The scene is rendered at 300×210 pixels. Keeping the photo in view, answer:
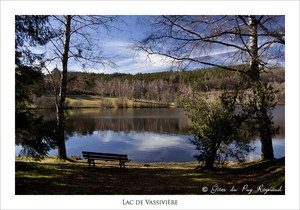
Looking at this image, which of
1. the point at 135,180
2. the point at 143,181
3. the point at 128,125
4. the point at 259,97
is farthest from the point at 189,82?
the point at 128,125

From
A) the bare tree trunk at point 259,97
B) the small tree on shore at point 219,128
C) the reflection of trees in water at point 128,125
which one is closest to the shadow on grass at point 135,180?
the small tree on shore at point 219,128

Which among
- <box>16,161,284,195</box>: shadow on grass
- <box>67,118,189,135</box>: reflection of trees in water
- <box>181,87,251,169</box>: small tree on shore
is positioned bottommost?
<box>67,118,189,135</box>: reflection of trees in water

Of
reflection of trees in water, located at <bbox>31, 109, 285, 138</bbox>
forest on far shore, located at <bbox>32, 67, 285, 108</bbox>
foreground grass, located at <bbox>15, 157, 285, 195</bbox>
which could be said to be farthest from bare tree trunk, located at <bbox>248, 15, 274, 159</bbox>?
reflection of trees in water, located at <bbox>31, 109, 285, 138</bbox>

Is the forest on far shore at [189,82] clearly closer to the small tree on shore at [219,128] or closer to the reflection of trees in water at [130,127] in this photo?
the small tree on shore at [219,128]

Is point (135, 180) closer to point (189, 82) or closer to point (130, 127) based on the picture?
point (189, 82)

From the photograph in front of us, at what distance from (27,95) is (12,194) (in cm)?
281

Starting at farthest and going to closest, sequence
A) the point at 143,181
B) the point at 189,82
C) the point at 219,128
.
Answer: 1. the point at 189,82
2. the point at 219,128
3. the point at 143,181

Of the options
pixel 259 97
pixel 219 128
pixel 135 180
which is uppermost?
pixel 259 97

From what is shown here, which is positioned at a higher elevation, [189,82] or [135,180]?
[189,82]

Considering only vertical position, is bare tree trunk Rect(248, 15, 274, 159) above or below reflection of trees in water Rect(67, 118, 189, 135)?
above

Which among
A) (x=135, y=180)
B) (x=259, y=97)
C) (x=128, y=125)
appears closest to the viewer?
(x=135, y=180)

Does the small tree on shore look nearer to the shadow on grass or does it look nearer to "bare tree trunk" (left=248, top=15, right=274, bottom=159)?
"bare tree trunk" (left=248, top=15, right=274, bottom=159)

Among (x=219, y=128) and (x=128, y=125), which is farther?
(x=128, y=125)

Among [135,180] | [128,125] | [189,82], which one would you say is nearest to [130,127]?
[128,125]
